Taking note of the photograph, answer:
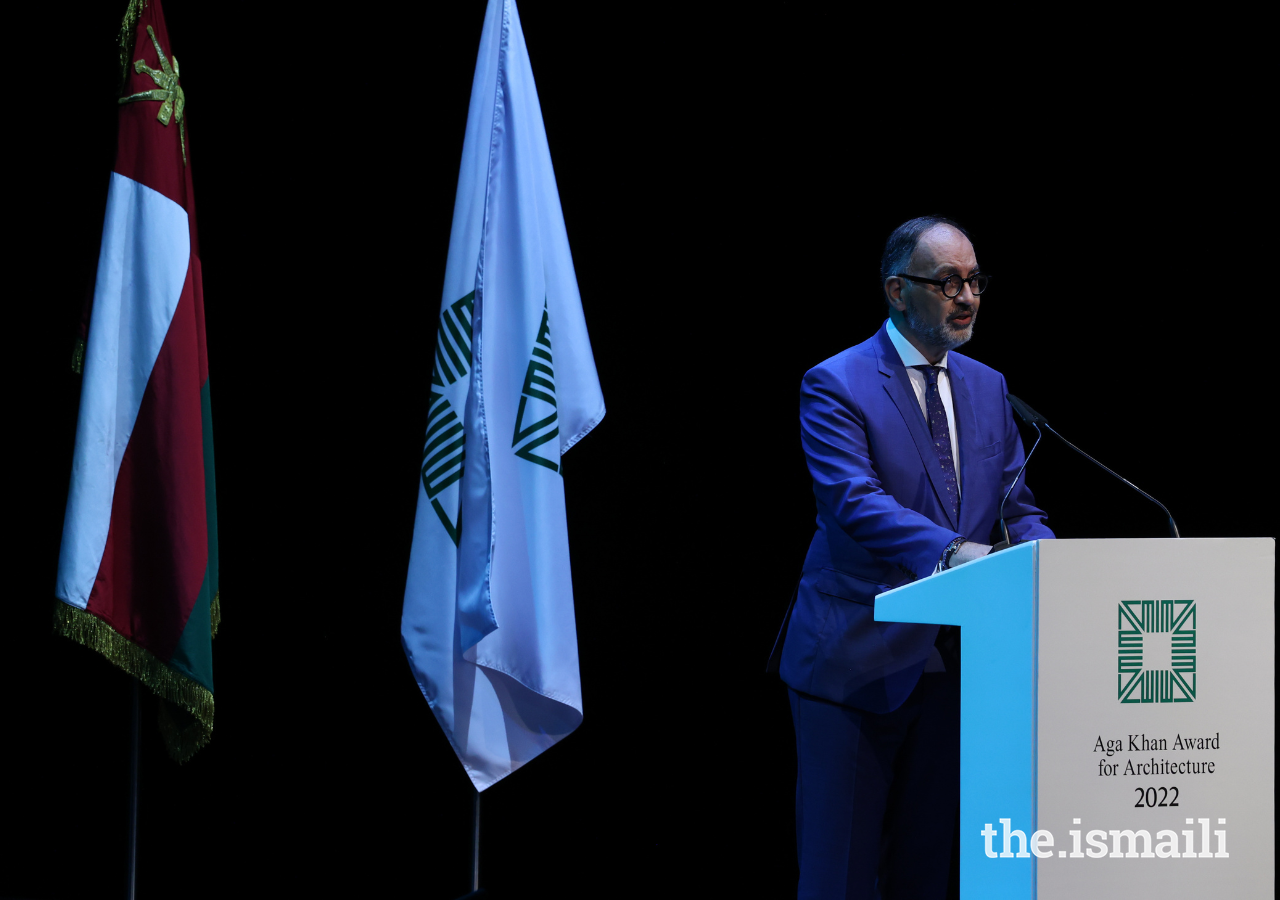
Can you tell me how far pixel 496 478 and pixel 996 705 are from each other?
55.5 inches

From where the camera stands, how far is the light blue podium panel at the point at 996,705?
1687 millimetres

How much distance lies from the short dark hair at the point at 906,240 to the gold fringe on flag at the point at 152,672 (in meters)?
1.82

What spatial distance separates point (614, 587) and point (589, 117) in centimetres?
136

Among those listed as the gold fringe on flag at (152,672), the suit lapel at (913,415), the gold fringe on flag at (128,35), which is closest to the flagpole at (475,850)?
the gold fringe on flag at (152,672)

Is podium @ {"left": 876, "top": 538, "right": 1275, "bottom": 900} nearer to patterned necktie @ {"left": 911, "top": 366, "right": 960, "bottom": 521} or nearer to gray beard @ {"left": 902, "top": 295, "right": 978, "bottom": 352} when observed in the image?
patterned necktie @ {"left": 911, "top": 366, "right": 960, "bottom": 521}

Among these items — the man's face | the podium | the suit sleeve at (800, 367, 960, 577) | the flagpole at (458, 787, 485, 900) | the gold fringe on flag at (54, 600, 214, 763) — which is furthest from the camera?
the flagpole at (458, 787, 485, 900)

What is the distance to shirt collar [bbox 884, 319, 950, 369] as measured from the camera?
8.29 ft

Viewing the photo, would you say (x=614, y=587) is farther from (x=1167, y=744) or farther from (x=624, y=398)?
(x=1167, y=744)

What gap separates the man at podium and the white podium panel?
0.64m

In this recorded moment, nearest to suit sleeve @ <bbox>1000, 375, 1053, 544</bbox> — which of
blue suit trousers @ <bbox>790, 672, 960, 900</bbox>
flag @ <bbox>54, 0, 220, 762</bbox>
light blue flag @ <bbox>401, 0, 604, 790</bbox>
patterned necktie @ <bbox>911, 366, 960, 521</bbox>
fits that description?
patterned necktie @ <bbox>911, 366, 960, 521</bbox>

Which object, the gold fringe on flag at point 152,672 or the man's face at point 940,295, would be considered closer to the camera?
the man's face at point 940,295

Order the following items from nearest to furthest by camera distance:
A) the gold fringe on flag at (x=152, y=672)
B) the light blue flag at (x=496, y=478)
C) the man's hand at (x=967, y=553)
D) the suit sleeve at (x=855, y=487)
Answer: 1. the man's hand at (x=967, y=553)
2. the suit sleeve at (x=855, y=487)
3. the gold fringe on flag at (x=152, y=672)
4. the light blue flag at (x=496, y=478)

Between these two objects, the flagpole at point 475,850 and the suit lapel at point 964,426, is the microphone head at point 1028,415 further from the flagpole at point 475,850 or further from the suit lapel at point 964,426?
the flagpole at point 475,850

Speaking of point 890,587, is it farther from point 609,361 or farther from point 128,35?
point 128,35
